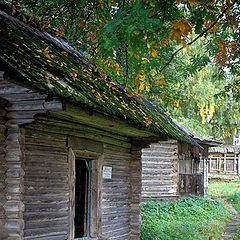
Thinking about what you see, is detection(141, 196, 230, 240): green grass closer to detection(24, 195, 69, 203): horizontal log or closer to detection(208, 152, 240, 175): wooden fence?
detection(24, 195, 69, 203): horizontal log

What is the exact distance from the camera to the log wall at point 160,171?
1712 centimetres

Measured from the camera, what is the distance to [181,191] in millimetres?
18266

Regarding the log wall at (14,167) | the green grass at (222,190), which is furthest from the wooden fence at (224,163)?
the log wall at (14,167)

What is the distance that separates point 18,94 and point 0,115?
2.18 ft

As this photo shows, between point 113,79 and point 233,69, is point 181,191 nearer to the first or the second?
point 233,69

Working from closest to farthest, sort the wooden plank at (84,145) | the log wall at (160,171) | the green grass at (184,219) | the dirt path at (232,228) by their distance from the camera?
the wooden plank at (84,145) < the green grass at (184,219) < the dirt path at (232,228) < the log wall at (160,171)

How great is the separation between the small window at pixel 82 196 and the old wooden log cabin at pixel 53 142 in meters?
0.02

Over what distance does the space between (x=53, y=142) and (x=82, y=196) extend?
1.79 metres

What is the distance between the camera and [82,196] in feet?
25.0

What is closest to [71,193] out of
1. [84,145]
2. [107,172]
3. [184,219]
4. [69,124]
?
[84,145]

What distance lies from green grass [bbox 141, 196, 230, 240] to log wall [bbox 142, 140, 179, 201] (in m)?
0.76

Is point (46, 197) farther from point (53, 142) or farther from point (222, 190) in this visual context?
point (222, 190)

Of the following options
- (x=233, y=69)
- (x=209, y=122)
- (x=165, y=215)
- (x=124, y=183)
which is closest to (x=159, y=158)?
(x=165, y=215)

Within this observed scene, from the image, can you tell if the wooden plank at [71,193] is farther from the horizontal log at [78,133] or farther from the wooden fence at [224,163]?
the wooden fence at [224,163]
